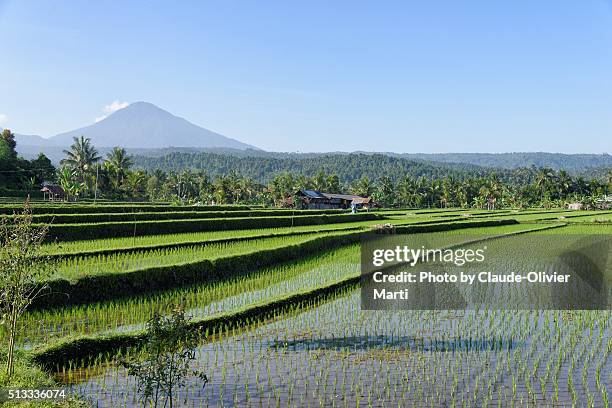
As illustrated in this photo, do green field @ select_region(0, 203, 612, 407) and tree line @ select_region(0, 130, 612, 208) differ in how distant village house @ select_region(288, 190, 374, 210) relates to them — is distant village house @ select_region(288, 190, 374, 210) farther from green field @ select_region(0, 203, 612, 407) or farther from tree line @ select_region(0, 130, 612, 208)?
green field @ select_region(0, 203, 612, 407)

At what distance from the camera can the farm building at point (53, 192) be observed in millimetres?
47938

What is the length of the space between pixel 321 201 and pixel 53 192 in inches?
1152

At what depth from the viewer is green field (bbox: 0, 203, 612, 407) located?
302 inches

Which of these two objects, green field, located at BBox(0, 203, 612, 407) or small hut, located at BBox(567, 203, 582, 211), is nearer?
green field, located at BBox(0, 203, 612, 407)

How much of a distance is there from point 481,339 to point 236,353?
424 centimetres

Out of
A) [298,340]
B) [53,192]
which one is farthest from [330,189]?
[298,340]

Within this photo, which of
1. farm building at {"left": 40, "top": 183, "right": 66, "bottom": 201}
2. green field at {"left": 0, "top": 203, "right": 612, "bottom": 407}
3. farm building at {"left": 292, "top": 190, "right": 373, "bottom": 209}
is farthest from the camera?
farm building at {"left": 292, "top": 190, "right": 373, "bottom": 209}

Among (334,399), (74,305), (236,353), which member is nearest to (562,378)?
(334,399)

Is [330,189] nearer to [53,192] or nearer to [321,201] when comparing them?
[321,201]

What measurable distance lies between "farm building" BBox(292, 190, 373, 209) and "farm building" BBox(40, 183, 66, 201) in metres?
22.5

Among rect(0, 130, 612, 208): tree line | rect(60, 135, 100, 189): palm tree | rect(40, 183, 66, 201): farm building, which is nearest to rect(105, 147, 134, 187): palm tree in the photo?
rect(0, 130, 612, 208): tree line

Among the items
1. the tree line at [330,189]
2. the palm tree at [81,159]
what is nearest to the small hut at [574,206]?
the tree line at [330,189]

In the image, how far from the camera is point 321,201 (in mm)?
67875

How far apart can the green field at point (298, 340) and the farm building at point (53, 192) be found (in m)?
32.5
